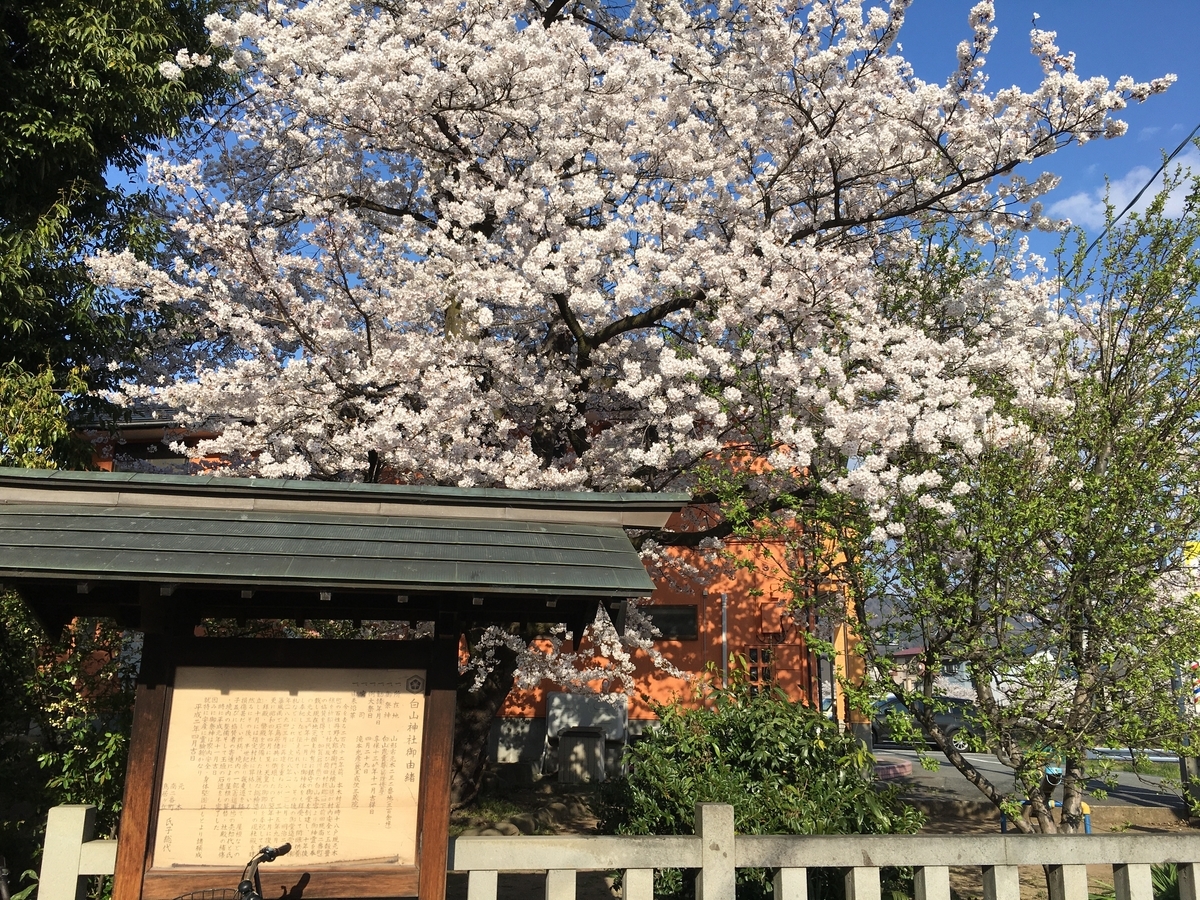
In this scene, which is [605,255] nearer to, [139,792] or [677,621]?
[139,792]

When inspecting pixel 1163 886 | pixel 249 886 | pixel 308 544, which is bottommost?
pixel 1163 886

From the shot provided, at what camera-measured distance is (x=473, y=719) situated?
11.1 meters

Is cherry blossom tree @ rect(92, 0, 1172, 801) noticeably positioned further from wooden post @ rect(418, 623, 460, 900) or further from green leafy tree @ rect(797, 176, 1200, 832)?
wooden post @ rect(418, 623, 460, 900)

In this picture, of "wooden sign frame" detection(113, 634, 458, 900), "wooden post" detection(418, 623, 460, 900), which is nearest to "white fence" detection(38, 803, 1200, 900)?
"wooden post" detection(418, 623, 460, 900)

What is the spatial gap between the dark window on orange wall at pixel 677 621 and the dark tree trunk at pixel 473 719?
5444 mm

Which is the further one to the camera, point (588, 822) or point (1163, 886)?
point (588, 822)

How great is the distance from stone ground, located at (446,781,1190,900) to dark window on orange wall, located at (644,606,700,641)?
3.53 m

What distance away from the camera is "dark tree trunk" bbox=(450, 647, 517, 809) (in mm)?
10961

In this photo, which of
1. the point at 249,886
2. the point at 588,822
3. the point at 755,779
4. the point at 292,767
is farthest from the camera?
the point at 588,822

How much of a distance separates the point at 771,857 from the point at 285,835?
3092mm

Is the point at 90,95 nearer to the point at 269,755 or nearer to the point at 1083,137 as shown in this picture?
the point at 269,755

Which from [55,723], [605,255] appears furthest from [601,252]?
[55,723]

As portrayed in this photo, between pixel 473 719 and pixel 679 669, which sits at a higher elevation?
pixel 679 669

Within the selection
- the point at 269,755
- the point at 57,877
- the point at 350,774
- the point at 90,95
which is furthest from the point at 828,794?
the point at 90,95
